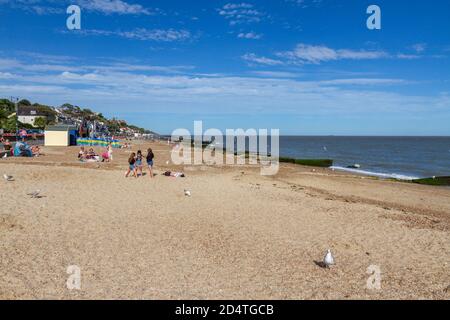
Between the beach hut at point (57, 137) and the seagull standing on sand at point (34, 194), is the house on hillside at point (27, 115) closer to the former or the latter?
the beach hut at point (57, 137)

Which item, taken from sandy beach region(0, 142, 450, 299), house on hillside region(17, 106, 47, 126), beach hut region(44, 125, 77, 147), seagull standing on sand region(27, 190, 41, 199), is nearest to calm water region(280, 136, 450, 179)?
sandy beach region(0, 142, 450, 299)

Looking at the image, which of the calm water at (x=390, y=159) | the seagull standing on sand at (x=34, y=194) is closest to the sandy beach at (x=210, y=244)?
the seagull standing on sand at (x=34, y=194)

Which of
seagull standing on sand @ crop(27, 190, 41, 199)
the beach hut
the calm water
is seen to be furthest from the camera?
the beach hut

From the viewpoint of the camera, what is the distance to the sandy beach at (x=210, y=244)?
23.8 ft

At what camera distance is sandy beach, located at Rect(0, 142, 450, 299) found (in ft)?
23.8

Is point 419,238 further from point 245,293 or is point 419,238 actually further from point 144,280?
point 144,280

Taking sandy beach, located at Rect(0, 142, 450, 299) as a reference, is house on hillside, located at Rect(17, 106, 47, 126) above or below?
above

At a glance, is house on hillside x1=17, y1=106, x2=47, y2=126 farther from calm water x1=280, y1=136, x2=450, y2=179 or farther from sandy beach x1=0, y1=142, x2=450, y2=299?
sandy beach x1=0, y1=142, x2=450, y2=299

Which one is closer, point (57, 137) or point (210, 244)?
point (210, 244)

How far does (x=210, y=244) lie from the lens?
993 cm

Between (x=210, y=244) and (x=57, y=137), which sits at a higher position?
(x=57, y=137)

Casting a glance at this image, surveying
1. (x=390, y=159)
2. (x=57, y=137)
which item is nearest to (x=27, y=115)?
(x=57, y=137)

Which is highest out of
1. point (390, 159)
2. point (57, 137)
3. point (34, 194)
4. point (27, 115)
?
point (27, 115)

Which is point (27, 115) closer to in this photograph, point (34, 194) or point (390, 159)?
point (390, 159)
